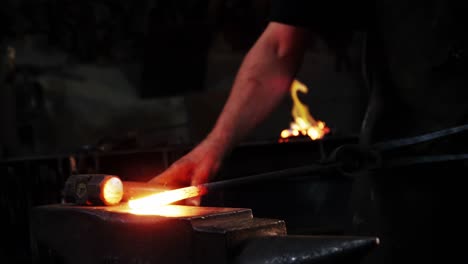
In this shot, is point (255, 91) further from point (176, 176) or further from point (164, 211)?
point (164, 211)

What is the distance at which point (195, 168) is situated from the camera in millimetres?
1944

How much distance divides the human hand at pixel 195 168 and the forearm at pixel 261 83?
0.07 meters

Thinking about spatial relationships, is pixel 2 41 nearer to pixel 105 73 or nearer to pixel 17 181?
pixel 105 73

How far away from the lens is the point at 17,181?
392cm

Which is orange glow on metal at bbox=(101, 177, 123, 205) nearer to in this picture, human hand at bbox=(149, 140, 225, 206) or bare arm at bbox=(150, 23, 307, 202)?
human hand at bbox=(149, 140, 225, 206)

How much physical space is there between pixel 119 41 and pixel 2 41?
5.03 ft

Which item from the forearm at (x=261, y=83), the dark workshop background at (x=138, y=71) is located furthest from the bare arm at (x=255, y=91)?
the dark workshop background at (x=138, y=71)

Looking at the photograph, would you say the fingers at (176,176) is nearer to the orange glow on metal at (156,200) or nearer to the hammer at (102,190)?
the hammer at (102,190)

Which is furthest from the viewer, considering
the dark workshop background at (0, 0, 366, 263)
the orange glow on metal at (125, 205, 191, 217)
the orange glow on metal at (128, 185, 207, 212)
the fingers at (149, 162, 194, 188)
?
the dark workshop background at (0, 0, 366, 263)

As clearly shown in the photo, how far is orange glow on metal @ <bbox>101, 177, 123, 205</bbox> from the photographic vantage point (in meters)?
1.57

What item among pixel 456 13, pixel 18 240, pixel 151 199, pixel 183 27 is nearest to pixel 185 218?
pixel 151 199

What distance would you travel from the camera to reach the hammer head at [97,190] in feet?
5.14

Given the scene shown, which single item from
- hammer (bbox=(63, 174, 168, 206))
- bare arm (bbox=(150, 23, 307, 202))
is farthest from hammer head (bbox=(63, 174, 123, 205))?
bare arm (bbox=(150, 23, 307, 202))

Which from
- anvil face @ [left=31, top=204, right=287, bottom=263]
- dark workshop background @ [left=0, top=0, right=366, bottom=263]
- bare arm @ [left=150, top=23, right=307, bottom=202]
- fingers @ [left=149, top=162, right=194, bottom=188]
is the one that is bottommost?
anvil face @ [left=31, top=204, right=287, bottom=263]
